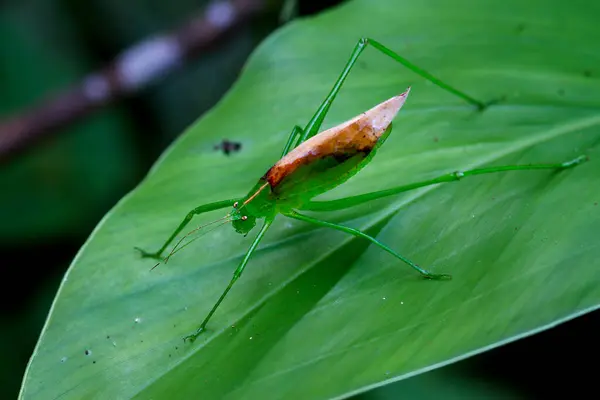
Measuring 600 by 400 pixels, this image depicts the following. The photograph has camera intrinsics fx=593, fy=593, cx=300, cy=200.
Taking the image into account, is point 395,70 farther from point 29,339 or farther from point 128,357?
point 29,339

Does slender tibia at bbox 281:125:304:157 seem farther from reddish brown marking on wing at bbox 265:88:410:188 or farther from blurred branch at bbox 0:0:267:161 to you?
blurred branch at bbox 0:0:267:161

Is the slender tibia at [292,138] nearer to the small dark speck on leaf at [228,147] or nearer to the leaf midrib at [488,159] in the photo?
the small dark speck on leaf at [228,147]

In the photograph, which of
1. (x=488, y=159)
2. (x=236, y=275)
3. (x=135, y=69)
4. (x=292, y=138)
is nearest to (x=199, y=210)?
(x=236, y=275)

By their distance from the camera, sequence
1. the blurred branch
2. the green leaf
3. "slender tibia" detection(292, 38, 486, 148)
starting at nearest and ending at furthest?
the green leaf, "slender tibia" detection(292, 38, 486, 148), the blurred branch

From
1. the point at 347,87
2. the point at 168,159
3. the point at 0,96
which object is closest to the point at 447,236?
the point at 347,87

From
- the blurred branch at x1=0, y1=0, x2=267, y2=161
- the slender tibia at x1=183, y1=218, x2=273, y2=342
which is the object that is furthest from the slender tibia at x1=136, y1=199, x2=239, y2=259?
the blurred branch at x1=0, y1=0, x2=267, y2=161

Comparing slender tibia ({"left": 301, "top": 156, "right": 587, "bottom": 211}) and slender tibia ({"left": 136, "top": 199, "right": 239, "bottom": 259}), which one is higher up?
slender tibia ({"left": 136, "top": 199, "right": 239, "bottom": 259})

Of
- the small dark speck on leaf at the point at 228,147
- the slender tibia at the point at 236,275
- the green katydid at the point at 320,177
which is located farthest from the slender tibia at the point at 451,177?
the small dark speck on leaf at the point at 228,147

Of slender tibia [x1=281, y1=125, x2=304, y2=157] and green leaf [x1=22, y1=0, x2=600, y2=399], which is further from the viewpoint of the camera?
slender tibia [x1=281, y1=125, x2=304, y2=157]
